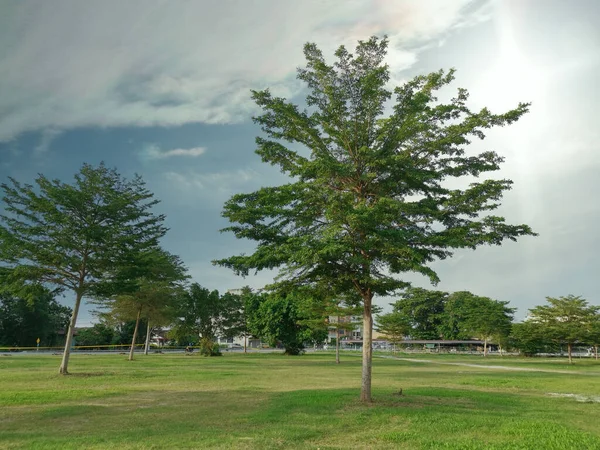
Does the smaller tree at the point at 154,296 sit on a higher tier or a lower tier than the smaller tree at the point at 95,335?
higher

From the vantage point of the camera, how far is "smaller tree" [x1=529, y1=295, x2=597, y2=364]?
56.4 m

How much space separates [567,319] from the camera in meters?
58.8

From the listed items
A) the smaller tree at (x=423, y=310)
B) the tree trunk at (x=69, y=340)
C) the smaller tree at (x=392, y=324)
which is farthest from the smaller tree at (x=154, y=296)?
the smaller tree at (x=423, y=310)

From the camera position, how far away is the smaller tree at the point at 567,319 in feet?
185

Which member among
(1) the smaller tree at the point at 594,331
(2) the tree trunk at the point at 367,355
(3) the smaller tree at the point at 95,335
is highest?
(1) the smaller tree at the point at 594,331

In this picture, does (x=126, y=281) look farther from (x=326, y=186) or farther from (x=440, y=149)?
(x=440, y=149)

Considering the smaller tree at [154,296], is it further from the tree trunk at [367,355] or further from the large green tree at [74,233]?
the tree trunk at [367,355]

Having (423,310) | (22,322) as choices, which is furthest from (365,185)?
(423,310)

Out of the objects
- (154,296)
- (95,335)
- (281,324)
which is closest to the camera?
(154,296)

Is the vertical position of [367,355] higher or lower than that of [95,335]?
higher

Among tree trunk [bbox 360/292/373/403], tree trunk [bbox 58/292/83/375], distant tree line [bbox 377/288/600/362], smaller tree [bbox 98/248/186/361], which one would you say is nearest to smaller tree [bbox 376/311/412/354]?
distant tree line [bbox 377/288/600/362]

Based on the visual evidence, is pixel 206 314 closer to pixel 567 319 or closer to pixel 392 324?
pixel 392 324

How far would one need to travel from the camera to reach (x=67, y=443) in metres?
9.46

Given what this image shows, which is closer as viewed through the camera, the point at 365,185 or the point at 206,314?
the point at 365,185
